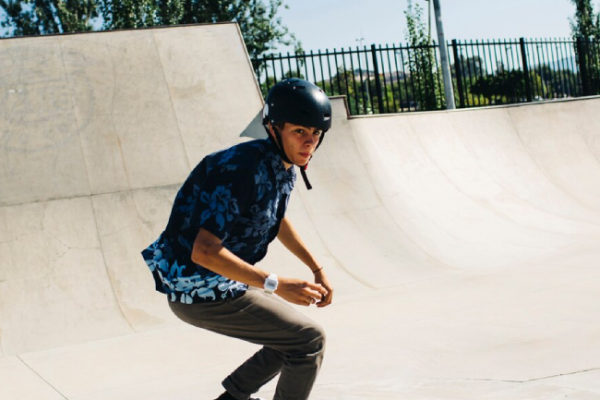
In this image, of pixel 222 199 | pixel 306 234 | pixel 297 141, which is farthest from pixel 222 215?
pixel 306 234

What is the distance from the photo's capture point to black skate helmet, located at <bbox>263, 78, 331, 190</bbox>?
2.79m

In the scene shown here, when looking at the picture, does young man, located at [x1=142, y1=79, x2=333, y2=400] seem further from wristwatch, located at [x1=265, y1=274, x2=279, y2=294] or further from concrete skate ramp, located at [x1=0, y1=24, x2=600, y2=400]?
concrete skate ramp, located at [x1=0, y1=24, x2=600, y2=400]

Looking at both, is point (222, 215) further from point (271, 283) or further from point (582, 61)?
point (582, 61)

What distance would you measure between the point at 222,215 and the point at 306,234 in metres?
5.49

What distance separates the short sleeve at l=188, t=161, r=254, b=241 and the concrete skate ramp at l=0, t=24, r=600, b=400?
5.48ft

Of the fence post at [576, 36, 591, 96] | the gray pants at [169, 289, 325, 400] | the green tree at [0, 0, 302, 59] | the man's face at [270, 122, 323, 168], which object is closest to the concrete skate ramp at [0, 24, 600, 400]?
the gray pants at [169, 289, 325, 400]

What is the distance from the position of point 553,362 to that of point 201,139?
5.81 metres

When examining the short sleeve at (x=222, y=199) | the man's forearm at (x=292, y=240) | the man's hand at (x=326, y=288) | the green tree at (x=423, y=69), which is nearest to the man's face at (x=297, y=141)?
the short sleeve at (x=222, y=199)

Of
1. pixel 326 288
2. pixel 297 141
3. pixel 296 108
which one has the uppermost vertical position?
pixel 296 108

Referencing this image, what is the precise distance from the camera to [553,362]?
13.3 ft

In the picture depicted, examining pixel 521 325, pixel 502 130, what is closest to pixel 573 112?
pixel 502 130

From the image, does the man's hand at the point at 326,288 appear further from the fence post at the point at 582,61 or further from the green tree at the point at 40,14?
the green tree at the point at 40,14

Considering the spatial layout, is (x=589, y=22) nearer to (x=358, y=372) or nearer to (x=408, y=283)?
(x=408, y=283)

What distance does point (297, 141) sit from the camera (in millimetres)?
2832
